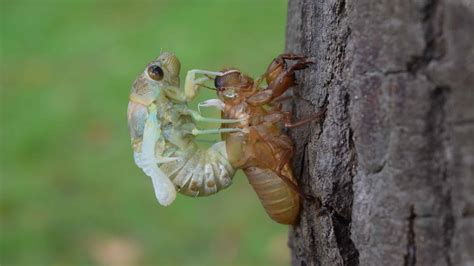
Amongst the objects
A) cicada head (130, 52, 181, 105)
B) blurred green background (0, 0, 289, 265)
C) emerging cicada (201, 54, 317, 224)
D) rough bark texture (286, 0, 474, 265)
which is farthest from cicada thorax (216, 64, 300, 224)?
blurred green background (0, 0, 289, 265)

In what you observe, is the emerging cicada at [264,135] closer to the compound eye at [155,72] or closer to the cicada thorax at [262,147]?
the cicada thorax at [262,147]

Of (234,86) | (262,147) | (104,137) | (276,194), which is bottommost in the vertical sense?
(104,137)

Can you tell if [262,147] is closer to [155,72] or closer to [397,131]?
[155,72]

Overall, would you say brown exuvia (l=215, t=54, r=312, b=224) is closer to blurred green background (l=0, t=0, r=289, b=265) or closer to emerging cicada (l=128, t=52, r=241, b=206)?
emerging cicada (l=128, t=52, r=241, b=206)

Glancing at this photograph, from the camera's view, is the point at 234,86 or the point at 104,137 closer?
the point at 234,86

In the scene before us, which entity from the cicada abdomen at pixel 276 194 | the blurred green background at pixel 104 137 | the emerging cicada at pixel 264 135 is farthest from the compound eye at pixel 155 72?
the blurred green background at pixel 104 137

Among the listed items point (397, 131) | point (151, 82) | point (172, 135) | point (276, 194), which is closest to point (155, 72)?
point (151, 82)

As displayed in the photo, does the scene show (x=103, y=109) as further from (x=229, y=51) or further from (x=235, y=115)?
(x=235, y=115)
